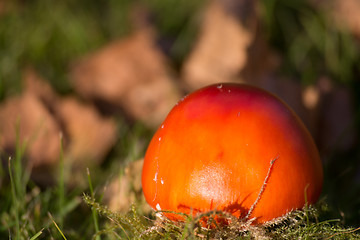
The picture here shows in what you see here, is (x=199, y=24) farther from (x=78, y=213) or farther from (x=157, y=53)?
(x=78, y=213)

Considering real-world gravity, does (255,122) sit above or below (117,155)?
above

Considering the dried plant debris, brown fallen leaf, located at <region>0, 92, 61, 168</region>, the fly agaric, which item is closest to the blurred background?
brown fallen leaf, located at <region>0, 92, 61, 168</region>

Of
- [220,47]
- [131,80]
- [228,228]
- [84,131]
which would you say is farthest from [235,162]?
[131,80]

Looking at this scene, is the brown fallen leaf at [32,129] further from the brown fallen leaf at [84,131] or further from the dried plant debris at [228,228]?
the dried plant debris at [228,228]

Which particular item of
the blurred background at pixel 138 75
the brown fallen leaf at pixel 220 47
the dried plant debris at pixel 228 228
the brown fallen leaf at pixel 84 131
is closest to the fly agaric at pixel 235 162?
the dried plant debris at pixel 228 228

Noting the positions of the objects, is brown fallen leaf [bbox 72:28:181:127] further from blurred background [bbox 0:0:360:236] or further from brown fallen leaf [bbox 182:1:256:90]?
brown fallen leaf [bbox 182:1:256:90]

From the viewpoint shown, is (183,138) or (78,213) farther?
(78,213)

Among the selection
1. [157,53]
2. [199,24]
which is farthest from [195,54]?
[199,24]
